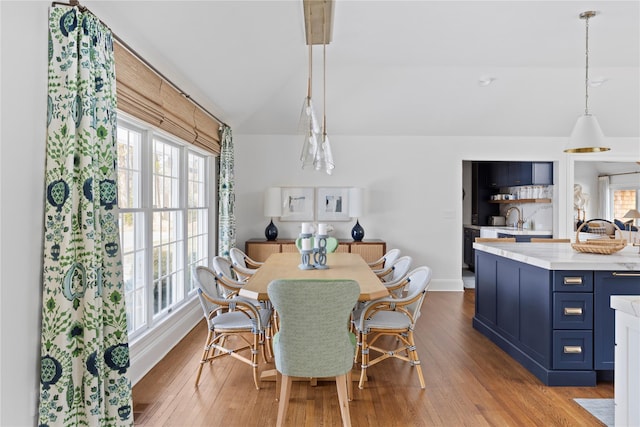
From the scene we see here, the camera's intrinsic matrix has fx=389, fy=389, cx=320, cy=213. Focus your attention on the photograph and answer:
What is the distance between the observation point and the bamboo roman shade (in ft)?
8.53

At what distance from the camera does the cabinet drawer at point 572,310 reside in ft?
9.44

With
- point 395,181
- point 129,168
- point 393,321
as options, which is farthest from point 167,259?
point 395,181

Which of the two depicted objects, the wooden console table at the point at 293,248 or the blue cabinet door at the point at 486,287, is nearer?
the blue cabinet door at the point at 486,287

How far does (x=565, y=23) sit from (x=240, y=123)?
162 inches

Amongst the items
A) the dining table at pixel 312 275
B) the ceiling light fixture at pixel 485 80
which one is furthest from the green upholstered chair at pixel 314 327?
the ceiling light fixture at pixel 485 80

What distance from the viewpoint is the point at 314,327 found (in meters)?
2.07

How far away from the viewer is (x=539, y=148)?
20.1 ft

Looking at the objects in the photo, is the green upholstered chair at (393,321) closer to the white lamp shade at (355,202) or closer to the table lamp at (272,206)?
the white lamp shade at (355,202)

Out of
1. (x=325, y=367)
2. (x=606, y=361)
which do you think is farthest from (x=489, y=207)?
(x=325, y=367)

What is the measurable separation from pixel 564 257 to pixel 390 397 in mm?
1742

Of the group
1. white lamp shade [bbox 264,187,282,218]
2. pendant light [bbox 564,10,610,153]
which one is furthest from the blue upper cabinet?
white lamp shade [bbox 264,187,282,218]

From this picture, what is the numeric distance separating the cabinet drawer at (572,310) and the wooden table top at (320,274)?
1.34 meters

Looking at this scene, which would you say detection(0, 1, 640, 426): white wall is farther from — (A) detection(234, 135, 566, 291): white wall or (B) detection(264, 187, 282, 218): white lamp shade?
(B) detection(264, 187, 282, 218): white lamp shade

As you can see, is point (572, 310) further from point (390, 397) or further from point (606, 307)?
point (390, 397)
